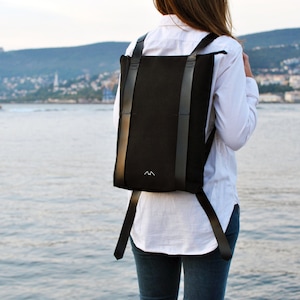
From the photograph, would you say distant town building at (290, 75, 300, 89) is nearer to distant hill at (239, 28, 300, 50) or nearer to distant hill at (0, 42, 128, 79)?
distant hill at (239, 28, 300, 50)

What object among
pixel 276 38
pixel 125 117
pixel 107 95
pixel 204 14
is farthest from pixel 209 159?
pixel 276 38

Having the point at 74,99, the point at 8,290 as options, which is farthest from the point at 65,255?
the point at 74,99

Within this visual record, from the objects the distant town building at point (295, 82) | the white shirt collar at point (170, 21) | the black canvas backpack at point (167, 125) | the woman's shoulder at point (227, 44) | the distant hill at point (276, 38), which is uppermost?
the white shirt collar at point (170, 21)

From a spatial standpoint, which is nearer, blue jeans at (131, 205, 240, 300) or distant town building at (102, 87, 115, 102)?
blue jeans at (131, 205, 240, 300)

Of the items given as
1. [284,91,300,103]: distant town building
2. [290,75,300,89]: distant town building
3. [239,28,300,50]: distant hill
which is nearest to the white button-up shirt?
[284,91,300,103]: distant town building

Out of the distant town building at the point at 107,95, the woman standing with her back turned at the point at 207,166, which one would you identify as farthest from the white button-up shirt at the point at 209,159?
the distant town building at the point at 107,95

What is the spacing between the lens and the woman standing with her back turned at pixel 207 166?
2.04m

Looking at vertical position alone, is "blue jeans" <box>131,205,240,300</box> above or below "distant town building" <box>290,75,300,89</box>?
above

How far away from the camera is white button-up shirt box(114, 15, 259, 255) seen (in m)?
2.04

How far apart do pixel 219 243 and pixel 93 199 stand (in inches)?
313

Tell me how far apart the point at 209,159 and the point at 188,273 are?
336 mm

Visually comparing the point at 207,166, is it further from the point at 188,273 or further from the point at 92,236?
the point at 92,236

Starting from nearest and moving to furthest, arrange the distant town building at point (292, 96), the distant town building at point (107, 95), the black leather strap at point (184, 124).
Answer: the black leather strap at point (184, 124), the distant town building at point (292, 96), the distant town building at point (107, 95)

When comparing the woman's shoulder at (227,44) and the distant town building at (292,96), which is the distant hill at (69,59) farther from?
the woman's shoulder at (227,44)
